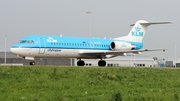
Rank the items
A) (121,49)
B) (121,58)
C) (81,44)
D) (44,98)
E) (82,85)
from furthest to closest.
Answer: (121,58) < (121,49) < (81,44) < (82,85) < (44,98)

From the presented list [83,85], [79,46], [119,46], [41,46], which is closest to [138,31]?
[119,46]

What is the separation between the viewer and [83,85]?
74.0 feet

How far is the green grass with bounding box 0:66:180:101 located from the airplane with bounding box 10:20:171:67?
11217 mm

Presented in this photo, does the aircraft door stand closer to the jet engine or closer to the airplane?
the airplane

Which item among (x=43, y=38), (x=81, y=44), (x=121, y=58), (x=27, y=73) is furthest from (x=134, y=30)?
(x=121, y=58)

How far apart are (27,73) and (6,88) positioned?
13.3 ft

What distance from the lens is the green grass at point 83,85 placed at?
18.7 m

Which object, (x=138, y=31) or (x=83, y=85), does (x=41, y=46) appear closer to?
(x=138, y=31)

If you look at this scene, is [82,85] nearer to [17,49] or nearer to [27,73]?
[27,73]

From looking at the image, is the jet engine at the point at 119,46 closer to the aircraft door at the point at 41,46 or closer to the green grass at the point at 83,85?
the aircraft door at the point at 41,46

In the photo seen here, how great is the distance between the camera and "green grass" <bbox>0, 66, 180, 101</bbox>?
61.4 feet

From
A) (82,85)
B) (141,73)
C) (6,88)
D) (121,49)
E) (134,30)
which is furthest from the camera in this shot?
(134,30)

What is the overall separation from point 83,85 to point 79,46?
1981 centimetres

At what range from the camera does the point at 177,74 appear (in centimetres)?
3175
